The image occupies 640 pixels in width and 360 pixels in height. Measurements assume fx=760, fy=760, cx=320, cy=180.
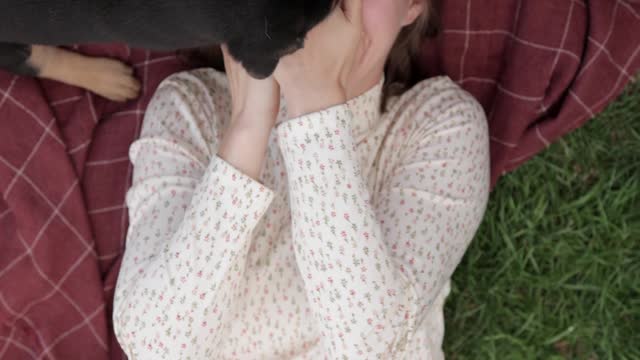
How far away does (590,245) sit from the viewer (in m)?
1.70

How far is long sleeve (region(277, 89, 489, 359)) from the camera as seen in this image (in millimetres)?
1047

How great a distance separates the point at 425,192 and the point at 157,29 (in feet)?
1.75

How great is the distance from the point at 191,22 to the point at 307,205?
0.35 m

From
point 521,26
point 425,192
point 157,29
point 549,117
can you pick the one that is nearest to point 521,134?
point 549,117

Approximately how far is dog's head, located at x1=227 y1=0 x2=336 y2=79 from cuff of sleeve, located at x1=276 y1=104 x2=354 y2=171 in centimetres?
20

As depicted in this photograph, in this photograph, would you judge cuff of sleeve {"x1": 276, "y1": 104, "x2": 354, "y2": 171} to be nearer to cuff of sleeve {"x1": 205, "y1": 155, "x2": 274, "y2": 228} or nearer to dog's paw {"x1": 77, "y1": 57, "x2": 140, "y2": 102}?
cuff of sleeve {"x1": 205, "y1": 155, "x2": 274, "y2": 228}

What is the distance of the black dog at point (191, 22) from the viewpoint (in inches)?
30.5

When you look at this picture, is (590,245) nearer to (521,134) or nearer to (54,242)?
(521,134)

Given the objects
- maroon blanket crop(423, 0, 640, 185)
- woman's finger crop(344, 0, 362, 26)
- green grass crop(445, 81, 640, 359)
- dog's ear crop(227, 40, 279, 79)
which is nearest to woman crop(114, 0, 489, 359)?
woman's finger crop(344, 0, 362, 26)

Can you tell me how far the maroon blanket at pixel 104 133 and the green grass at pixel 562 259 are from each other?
0.51ft

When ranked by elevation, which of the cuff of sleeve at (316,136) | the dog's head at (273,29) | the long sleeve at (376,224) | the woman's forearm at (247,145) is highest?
the dog's head at (273,29)

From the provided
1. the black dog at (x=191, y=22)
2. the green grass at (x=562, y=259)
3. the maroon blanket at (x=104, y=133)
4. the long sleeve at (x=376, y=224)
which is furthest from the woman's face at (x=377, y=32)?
the green grass at (x=562, y=259)

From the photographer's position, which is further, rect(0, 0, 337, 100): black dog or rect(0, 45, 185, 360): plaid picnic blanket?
rect(0, 45, 185, 360): plaid picnic blanket

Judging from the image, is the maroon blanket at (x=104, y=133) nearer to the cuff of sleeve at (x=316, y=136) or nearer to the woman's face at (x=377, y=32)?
the woman's face at (x=377, y=32)
